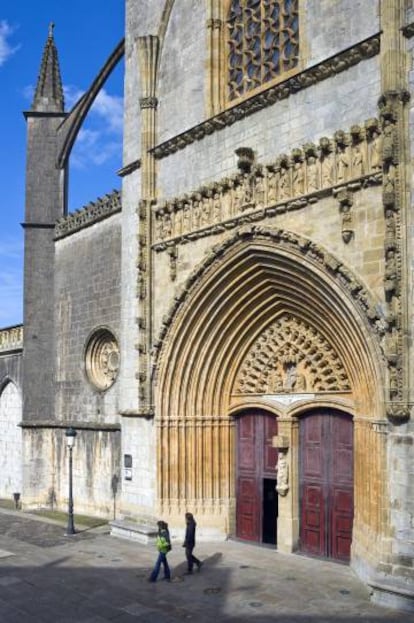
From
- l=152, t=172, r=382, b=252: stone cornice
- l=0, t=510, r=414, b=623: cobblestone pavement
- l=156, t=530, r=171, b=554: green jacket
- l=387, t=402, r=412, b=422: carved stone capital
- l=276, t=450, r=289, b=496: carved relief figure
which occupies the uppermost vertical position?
l=152, t=172, r=382, b=252: stone cornice

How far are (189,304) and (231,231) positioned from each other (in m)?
2.02

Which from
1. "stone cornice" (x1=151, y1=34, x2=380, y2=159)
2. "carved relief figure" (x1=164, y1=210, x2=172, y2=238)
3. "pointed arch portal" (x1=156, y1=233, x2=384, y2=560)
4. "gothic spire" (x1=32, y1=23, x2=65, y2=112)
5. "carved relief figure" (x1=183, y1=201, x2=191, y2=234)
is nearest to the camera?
"stone cornice" (x1=151, y1=34, x2=380, y2=159)

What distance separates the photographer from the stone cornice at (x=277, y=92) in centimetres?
1250

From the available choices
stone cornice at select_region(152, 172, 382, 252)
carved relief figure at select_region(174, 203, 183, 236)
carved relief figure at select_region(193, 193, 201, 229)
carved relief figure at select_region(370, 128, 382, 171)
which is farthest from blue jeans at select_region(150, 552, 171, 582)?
carved relief figure at select_region(370, 128, 382, 171)

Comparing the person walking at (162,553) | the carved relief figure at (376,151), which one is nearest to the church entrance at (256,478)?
the person walking at (162,553)

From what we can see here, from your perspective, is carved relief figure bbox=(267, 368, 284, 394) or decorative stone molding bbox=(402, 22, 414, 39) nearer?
decorative stone molding bbox=(402, 22, 414, 39)

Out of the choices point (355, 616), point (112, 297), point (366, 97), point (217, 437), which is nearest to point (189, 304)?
point (217, 437)

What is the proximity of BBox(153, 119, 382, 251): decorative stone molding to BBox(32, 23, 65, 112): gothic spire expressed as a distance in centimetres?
825

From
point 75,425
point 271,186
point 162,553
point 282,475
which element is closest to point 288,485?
point 282,475

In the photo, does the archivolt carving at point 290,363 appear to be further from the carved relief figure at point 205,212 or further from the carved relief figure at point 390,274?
the carved relief figure at point 390,274

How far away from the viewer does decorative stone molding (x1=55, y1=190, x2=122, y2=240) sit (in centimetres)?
2025

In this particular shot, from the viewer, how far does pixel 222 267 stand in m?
15.4

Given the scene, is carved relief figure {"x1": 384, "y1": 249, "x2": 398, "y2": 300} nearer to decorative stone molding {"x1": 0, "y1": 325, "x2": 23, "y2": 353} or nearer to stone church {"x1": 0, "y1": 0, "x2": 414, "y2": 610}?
stone church {"x1": 0, "y1": 0, "x2": 414, "y2": 610}

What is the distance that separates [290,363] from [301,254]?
2.60m
